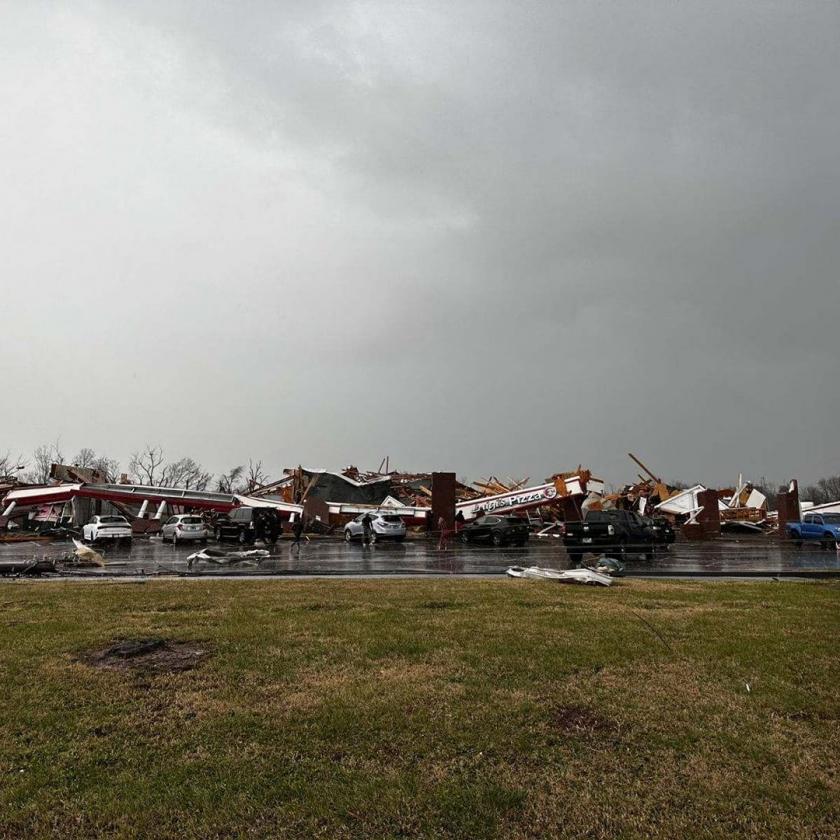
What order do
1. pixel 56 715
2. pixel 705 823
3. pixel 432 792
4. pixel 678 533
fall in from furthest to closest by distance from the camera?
1. pixel 678 533
2. pixel 56 715
3. pixel 432 792
4. pixel 705 823

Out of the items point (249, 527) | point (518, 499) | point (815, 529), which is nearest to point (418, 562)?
point (249, 527)

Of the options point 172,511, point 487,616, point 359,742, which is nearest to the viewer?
point 359,742

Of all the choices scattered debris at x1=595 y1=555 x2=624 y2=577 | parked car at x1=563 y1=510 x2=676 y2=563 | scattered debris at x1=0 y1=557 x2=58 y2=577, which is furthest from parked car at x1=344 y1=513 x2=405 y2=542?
scattered debris at x1=595 y1=555 x2=624 y2=577

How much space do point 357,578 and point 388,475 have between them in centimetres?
4151

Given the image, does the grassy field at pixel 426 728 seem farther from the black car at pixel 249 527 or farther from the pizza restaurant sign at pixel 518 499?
the pizza restaurant sign at pixel 518 499

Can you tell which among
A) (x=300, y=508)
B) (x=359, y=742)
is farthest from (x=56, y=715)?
(x=300, y=508)

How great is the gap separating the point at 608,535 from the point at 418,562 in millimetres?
8186

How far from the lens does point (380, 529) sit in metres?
33.9

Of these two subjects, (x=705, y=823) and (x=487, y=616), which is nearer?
(x=705, y=823)

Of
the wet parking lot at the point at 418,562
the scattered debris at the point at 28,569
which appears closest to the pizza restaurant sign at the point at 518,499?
the wet parking lot at the point at 418,562

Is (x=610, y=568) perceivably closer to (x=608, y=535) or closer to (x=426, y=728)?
(x=608, y=535)

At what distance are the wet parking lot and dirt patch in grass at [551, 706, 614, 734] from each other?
12333 mm

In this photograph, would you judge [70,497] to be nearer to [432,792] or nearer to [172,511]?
[172,511]

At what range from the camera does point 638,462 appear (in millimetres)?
52438
